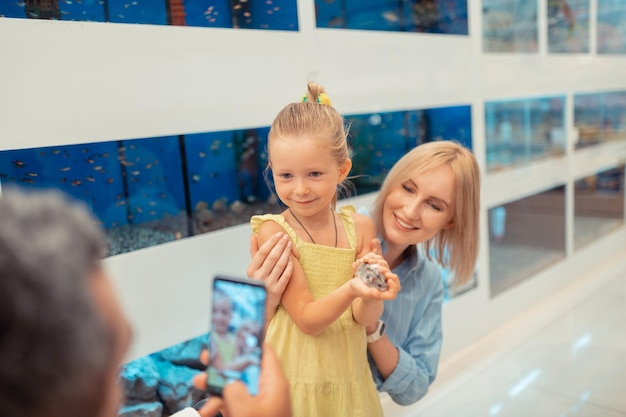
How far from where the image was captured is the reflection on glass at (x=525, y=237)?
3.73 m

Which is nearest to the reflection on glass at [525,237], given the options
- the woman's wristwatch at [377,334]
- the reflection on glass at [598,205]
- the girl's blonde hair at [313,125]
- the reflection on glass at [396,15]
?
the reflection on glass at [598,205]

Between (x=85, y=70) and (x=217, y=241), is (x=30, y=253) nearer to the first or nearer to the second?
(x=85, y=70)

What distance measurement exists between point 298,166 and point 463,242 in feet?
2.11

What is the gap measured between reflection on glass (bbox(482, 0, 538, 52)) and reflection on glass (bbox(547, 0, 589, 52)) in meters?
0.23

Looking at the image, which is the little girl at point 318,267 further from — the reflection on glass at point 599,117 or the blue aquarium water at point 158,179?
the reflection on glass at point 599,117

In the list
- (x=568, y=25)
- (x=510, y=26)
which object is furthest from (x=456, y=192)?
(x=568, y=25)

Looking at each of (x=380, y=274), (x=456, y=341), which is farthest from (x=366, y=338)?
(x=456, y=341)

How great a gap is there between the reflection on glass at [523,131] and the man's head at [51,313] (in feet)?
10.3

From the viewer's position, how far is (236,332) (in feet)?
2.09

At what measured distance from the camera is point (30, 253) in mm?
417

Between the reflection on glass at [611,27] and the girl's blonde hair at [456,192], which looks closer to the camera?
the girl's blonde hair at [456,192]

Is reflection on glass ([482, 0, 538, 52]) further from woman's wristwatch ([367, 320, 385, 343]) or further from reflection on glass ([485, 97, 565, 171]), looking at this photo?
woman's wristwatch ([367, 320, 385, 343])

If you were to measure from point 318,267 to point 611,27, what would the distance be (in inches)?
173

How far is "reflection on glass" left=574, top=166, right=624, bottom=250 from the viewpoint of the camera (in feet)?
14.7
